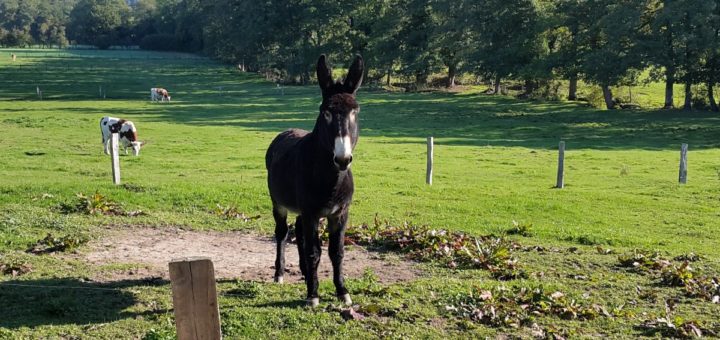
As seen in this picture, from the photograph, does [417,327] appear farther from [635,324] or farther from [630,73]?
[630,73]

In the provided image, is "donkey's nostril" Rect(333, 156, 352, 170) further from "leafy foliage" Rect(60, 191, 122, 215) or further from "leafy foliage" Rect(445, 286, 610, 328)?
"leafy foliage" Rect(60, 191, 122, 215)

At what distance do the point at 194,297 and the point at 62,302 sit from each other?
450 centimetres

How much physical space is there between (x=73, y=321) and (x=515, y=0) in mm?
53250

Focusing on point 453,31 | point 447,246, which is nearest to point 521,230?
point 447,246

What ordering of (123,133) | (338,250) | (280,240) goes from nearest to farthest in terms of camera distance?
(338,250) < (280,240) < (123,133)

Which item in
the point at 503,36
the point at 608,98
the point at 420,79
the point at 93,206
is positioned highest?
the point at 503,36

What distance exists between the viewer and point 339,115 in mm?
7234

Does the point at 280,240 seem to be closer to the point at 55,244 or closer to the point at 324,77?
the point at 324,77

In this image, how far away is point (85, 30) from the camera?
172 metres

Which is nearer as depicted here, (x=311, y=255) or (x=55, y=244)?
(x=311, y=255)

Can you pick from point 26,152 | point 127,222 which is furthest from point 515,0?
point 127,222

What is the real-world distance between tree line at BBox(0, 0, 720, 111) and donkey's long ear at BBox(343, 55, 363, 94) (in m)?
37.7

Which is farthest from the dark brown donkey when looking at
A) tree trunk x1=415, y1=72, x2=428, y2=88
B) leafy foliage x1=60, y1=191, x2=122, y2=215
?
tree trunk x1=415, y1=72, x2=428, y2=88

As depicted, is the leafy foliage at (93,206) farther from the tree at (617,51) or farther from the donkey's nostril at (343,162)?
A: the tree at (617,51)
